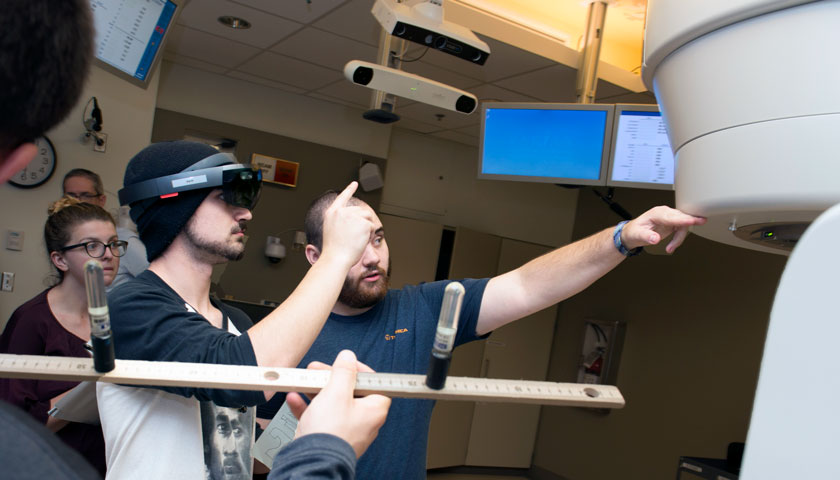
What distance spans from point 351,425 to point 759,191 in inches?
20.6

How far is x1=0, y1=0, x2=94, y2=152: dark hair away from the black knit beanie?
0.80 m

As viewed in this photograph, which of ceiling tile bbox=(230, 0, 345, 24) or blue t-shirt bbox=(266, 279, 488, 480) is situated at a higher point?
ceiling tile bbox=(230, 0, 345, 24)

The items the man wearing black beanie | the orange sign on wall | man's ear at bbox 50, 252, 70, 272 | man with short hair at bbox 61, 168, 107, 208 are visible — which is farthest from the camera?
the orange sign on wall

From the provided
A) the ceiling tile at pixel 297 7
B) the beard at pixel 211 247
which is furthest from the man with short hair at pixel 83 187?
the beard at pixel 211 247

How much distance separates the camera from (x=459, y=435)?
226 inches

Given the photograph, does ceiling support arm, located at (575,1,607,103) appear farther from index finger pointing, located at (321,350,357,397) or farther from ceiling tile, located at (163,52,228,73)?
index finger pointing, located at (321,350,357,397)

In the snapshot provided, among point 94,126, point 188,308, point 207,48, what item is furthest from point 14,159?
point 207,48

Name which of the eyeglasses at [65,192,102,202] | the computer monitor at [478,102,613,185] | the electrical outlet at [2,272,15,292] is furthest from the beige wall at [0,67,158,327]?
the computer monitor at [478,102,613,185]

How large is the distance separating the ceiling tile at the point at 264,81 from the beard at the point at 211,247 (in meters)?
3.97

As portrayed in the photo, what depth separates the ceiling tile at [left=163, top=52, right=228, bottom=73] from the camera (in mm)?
4746

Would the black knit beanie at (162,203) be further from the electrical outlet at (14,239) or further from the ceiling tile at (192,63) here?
the ceiling tile at (192,63)

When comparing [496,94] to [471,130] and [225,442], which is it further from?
[225,442]

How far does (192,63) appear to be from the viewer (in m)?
4.87

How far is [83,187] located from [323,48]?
164 cm
